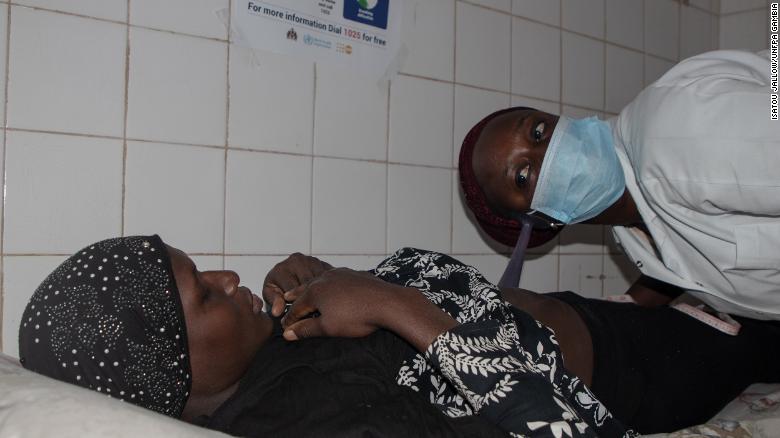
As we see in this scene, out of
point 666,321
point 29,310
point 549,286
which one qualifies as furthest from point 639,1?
point 29,310

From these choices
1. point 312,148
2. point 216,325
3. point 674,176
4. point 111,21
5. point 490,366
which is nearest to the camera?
point 490,366

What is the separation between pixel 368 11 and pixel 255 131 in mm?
531

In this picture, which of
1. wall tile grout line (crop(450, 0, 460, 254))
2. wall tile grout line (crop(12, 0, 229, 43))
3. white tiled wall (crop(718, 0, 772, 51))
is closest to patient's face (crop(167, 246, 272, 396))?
wall tile grout line (crop(12, 0, 229, 43))

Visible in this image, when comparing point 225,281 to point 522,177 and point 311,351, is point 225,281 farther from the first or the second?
point 522,177

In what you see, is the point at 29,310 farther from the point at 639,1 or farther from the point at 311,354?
the point at 639,1

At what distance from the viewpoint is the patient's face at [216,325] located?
45.6 inches

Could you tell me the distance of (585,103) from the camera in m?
2.48

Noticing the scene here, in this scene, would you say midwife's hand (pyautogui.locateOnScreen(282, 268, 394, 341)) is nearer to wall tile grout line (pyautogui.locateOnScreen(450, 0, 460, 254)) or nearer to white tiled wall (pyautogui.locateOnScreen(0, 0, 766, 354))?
white tiled wall (pyautogui.locateOnScreen(0, 0, 766, 354))

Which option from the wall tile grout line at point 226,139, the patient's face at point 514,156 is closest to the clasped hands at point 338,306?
the wall tile grout line at point 226,139

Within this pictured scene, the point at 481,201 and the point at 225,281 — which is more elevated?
the point at 481,201

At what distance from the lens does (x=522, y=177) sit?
170 centimetres

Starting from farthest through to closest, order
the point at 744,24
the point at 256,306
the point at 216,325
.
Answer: the point at 744,24, the point at 256,306, the point at 216,325

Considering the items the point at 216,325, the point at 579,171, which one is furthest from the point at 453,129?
the point at 216,325

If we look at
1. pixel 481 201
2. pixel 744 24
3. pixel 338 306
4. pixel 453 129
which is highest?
pixel 744 24
